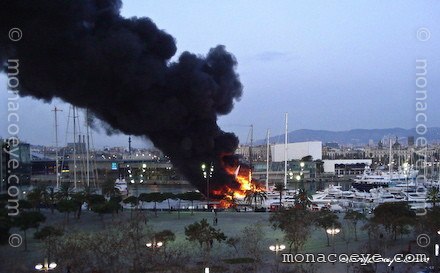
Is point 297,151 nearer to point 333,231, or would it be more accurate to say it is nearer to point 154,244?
point 333,231

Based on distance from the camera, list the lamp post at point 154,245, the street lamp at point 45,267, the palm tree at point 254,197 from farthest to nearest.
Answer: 1. the palm tree at point 254,197
2. the lamp post at point 154,245
3. the street lamp at point 45,267

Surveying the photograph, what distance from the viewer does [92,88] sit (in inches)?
1235

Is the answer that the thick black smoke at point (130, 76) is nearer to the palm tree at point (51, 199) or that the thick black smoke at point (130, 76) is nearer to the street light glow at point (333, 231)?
the palm tree at point (51, 199)

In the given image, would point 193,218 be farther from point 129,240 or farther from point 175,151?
point 129,240

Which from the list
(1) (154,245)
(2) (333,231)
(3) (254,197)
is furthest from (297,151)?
(1) (154,245)

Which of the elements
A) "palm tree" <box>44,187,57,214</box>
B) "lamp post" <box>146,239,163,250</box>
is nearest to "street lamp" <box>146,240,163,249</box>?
"lamp post" <box>146,239,163,250</box>
